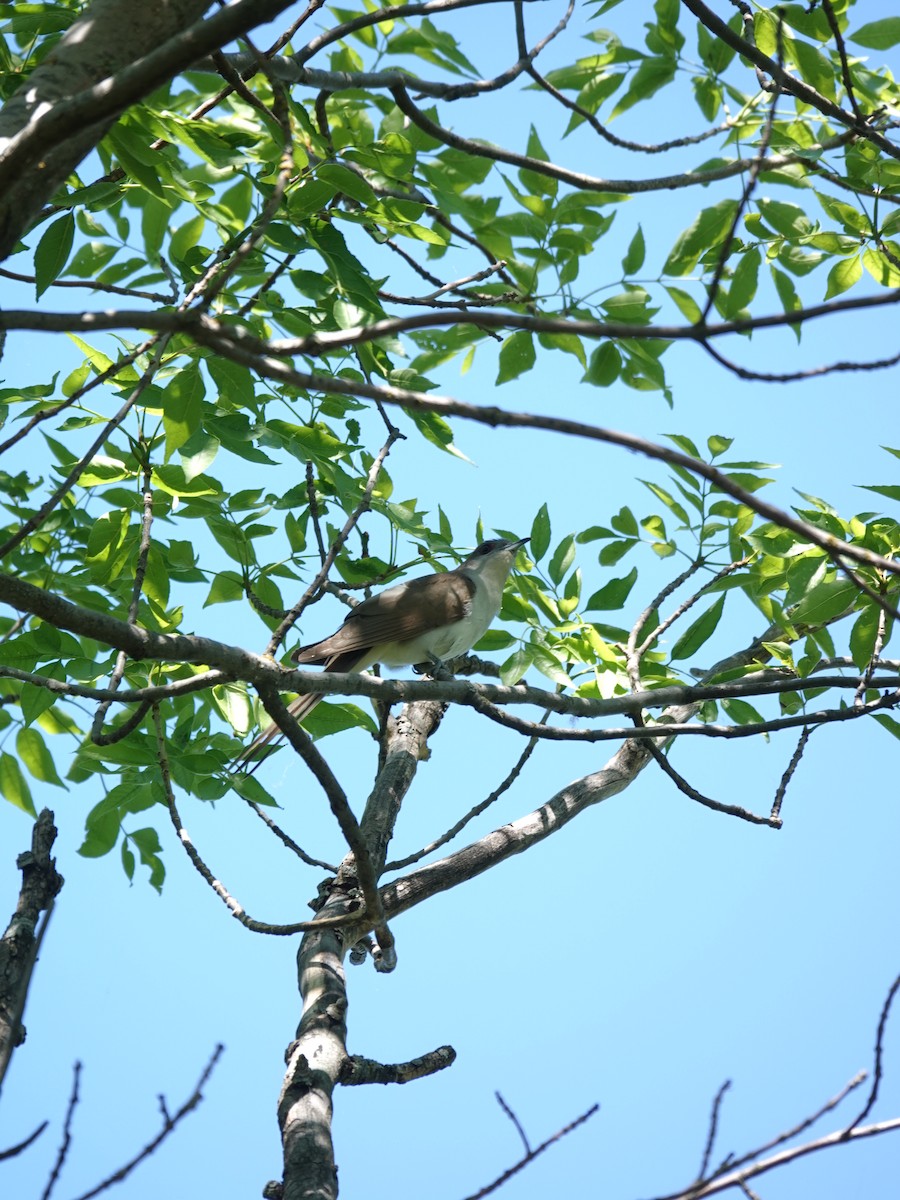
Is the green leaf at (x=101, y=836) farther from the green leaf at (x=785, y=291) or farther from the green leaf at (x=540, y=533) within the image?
the green leaf at (x=785, y=291)

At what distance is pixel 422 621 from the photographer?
646 cm

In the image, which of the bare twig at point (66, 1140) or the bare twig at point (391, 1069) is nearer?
the bare twig at point (66, 1140)

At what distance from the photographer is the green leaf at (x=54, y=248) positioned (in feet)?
11.8

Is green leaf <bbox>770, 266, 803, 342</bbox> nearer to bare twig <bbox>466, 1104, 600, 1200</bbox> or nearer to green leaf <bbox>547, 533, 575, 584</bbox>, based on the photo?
green leaf <bbox>547, 533, 575, 584</bbox>

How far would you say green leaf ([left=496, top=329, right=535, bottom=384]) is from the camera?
443cm

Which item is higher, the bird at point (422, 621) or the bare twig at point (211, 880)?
the bird at point (422, 621)

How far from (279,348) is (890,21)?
3.51m

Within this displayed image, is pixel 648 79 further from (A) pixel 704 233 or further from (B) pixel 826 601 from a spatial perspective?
(B) pixel 826 601

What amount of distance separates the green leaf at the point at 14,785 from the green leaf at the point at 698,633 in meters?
2.83

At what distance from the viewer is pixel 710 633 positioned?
450 cm

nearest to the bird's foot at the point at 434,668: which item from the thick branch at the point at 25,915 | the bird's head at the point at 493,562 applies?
the bird's head at the point at 493,562

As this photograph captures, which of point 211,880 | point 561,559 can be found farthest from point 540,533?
point 211,880

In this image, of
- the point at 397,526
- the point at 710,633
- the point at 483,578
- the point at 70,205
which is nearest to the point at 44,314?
the point at 70,205

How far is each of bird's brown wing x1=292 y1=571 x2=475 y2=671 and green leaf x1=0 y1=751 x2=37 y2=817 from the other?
4.88ft
